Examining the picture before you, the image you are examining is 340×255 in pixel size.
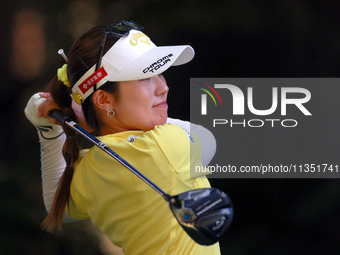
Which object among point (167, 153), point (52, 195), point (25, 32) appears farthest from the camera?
point (25, 32)

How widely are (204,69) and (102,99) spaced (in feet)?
2.41

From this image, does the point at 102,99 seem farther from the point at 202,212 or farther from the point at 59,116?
the point at 202,212

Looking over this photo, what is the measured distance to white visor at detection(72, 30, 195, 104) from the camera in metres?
1.18

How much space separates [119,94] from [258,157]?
0.84 m

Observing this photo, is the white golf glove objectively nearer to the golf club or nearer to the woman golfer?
the woman golfer

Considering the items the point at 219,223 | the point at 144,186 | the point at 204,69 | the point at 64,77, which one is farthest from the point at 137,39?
the point at 204,69

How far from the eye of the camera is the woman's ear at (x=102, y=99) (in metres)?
1.22

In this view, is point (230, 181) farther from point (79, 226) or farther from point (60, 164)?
point (60, 164)

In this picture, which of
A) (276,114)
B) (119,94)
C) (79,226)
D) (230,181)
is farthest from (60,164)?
(276,114)

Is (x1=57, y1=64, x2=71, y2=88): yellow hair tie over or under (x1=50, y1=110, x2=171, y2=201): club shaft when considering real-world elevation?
over

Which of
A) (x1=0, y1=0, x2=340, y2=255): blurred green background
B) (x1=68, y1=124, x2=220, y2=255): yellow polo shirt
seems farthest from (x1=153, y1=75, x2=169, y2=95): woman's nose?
(x1=0, y1=0, x2=340, y2=255): blurred green background

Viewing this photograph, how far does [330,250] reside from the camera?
1.93 m

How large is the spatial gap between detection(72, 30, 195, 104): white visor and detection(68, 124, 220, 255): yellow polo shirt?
13 cm

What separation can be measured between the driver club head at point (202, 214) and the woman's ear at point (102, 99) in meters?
0.31
